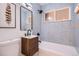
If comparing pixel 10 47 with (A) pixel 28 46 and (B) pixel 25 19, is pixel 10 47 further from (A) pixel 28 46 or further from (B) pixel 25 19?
(B) pixel 25 19

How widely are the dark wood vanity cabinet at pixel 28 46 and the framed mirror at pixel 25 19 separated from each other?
15 centimetres

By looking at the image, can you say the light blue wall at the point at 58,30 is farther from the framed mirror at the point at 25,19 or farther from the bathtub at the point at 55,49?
the framed mirror at the point at 25,19

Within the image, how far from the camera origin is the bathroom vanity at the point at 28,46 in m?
1.15

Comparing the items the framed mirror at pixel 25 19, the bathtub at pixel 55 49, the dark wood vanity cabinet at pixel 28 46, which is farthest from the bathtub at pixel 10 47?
the bathtub at pixel 55 49

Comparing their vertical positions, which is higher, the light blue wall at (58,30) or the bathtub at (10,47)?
the light blue wall at (58,30)

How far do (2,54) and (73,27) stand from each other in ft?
3.07

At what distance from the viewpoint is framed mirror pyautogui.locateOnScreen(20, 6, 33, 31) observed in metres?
1.17

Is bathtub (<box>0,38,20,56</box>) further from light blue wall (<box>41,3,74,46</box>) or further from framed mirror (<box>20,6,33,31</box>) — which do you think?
light blue wall (<box>41,3,74,46</box>)

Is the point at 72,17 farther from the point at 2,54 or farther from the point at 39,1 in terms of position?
the point at 2,54

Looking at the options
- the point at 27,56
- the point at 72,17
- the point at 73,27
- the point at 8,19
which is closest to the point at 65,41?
the point at 73,27

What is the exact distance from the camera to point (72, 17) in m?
1.13

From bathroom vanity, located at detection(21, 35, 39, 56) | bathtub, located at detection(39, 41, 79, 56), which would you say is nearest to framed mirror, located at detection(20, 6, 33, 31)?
bathroom vanity, located at detection(21, 35, 39, 56)

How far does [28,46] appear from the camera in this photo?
1.16 m

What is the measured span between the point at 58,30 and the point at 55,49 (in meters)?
0.26
